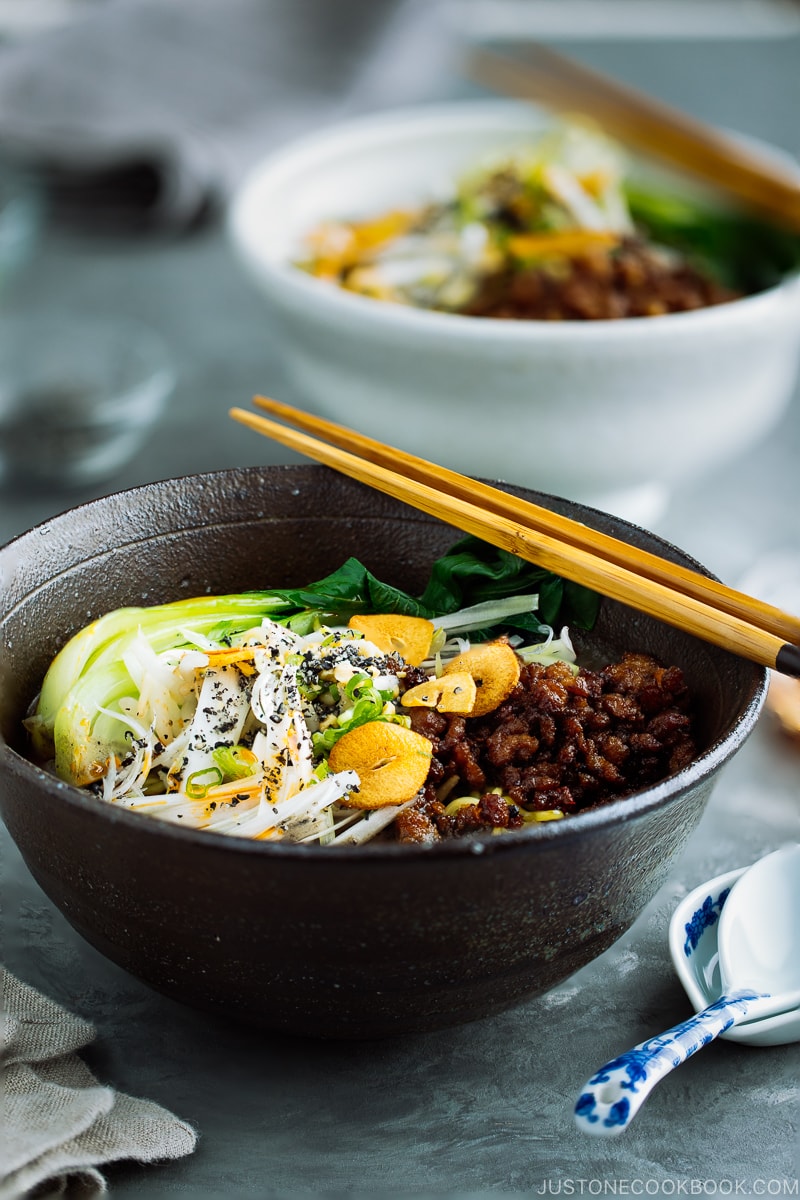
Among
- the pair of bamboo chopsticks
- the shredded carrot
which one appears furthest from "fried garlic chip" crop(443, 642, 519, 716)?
the shredded carrot

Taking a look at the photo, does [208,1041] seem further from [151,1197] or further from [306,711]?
[306,711]

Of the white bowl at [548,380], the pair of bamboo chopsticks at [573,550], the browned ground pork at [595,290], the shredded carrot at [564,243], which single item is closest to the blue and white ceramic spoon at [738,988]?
the pair of bamboo chopsticks at [573,550]

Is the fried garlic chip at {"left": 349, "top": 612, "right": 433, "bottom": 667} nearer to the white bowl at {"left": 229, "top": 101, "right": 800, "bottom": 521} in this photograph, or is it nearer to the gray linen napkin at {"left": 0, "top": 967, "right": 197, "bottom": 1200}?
the gray linen napkin at {"left": 0, "top": 967, "right": 197, "bottom": 1200}

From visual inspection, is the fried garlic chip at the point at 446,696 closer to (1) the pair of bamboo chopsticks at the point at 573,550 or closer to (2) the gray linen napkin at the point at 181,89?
(1) the pair of bamboo chopsticks at the point at 573,550

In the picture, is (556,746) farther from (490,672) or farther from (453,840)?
(453,840)

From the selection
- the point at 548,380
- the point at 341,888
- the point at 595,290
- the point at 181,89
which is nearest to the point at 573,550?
the point at 341,888
